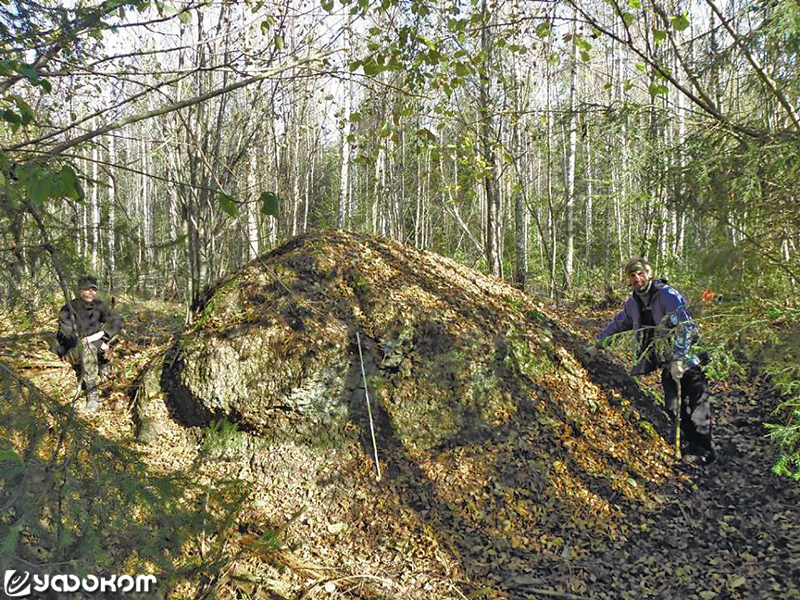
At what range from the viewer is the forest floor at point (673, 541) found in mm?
3836

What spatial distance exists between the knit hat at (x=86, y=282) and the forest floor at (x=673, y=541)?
43.9 inches

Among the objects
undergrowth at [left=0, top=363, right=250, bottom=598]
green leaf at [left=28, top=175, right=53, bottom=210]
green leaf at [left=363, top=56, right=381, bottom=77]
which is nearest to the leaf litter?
undergrowth at [left=0, top=363, right=250, bottom=598]

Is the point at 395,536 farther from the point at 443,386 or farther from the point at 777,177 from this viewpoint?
the point at 777,177

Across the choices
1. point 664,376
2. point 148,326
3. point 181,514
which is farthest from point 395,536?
point 148,326

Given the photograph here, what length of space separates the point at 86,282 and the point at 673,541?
4768mm

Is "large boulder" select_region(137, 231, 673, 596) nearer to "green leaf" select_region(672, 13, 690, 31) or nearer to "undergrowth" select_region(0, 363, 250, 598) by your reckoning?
"undergrowth" select_region(0, 363, 250, 598)

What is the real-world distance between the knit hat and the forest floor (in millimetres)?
1116

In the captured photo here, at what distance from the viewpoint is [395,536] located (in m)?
4.23

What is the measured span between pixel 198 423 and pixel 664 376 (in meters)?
4.66

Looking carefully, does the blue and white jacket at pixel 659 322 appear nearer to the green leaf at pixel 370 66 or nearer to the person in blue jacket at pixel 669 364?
the person in blue jacket at pixel 669 364

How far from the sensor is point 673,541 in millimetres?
4277

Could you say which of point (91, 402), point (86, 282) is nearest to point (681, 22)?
point (86, 282)

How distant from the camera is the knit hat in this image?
7.14 feet

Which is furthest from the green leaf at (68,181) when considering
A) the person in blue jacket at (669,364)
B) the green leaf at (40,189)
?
the person in blue jacket at (669,364)
